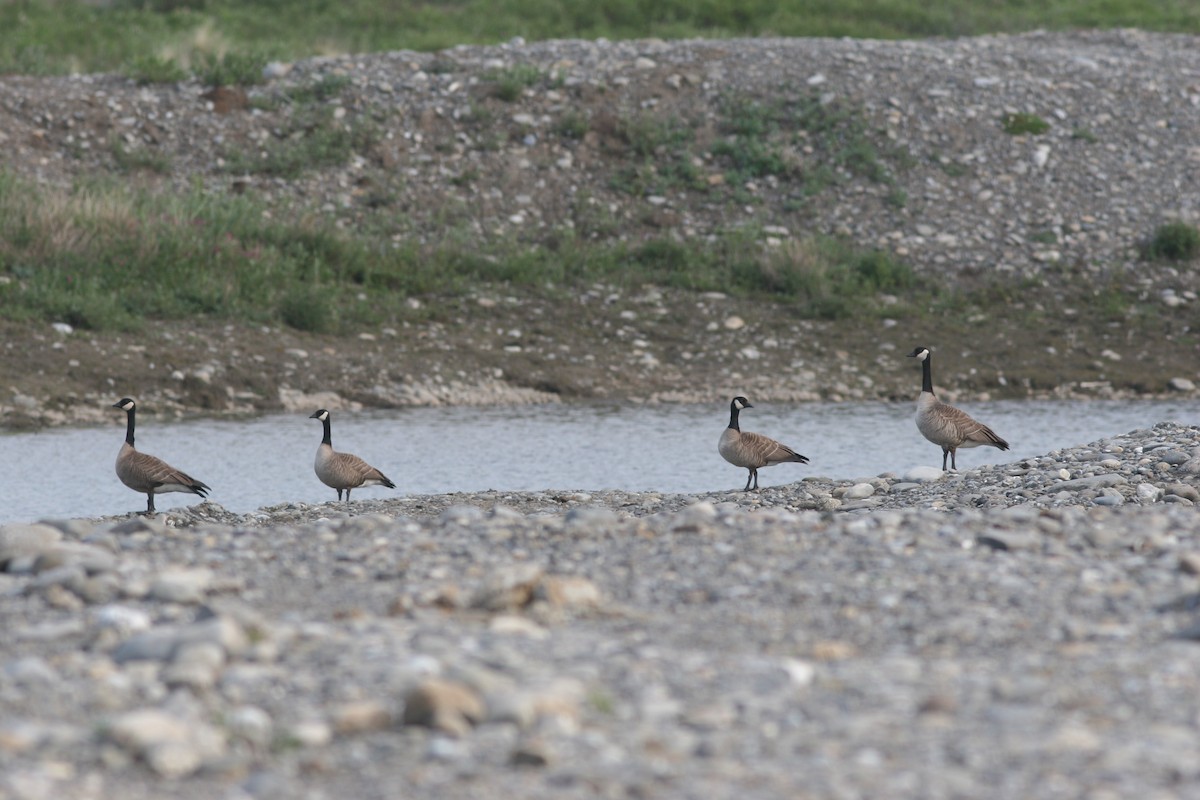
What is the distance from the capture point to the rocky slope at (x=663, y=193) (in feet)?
64.6

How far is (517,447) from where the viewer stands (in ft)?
55.3

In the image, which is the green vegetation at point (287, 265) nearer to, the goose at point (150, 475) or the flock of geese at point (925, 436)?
the goose at point (150, 475)

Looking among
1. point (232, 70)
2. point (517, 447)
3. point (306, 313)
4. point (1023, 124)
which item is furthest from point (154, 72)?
point (1023, 124)

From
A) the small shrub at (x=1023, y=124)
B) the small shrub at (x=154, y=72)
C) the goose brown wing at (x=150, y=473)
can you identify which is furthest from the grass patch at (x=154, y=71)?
the goose brown wing at (x=150, y=473)

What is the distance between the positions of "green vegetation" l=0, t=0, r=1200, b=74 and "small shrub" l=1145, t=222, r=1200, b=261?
11.1m

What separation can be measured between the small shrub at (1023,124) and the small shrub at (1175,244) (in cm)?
322

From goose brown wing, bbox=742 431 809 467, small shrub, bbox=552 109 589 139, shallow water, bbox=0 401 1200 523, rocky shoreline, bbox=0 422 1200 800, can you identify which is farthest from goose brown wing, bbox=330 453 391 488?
small shrub, bbox=552 109 589 139

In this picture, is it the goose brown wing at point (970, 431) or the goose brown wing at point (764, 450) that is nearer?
the goose brown wing at point (764, 450)

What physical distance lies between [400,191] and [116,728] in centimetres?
1924

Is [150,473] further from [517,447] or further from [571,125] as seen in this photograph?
[571,125]

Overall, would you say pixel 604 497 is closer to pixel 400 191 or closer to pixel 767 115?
pixel 400 191

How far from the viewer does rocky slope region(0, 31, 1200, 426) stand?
1970 cm

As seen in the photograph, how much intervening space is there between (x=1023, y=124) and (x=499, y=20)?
13.2m

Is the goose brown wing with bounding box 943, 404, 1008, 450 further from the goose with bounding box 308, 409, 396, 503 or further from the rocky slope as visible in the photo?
the rocky slope
